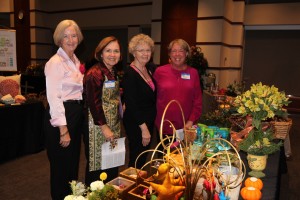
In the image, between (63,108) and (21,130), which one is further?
(21,130)

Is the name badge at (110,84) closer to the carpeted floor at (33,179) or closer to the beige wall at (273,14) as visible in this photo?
the carpeted floor at (33,179)

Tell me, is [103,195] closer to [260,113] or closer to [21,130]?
[260,113]

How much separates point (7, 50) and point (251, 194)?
437cm

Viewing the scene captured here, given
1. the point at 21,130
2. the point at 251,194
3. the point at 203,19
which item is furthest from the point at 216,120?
the point at 203,19

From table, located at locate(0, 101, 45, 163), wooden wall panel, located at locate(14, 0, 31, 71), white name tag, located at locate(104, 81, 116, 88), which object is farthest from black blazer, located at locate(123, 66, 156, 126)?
wooden wall panel, located at locate(14, 0, 31, 71)

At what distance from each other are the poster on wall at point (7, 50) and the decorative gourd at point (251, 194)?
4314 mm

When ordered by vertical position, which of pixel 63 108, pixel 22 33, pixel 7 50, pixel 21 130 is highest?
pixel 22 33

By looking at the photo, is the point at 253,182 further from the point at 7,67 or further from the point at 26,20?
the point at 26,20

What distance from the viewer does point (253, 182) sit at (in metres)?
1.13

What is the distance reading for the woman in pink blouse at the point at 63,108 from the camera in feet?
5.46

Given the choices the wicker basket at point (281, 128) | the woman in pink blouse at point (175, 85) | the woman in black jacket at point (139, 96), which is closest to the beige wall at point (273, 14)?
the wicker basket at point (281, 128)

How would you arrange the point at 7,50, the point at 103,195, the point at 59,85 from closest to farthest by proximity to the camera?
the point at 103,195 → the point at 59,85 → the point at 7,50

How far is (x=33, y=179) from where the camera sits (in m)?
2.79

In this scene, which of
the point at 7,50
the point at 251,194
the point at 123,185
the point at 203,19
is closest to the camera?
the point at 251,194
